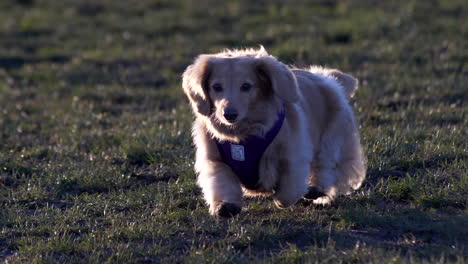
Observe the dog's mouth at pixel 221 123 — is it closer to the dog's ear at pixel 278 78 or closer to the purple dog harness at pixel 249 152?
the purple dog harness at pixel 249 152

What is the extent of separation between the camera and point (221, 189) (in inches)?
202

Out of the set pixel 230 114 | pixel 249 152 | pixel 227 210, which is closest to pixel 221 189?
pixel 227 210

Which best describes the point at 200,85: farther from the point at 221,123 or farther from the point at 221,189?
the point at 221,189

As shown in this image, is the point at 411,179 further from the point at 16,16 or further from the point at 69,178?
the point at 16,16

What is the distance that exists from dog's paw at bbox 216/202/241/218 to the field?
0.08 metres

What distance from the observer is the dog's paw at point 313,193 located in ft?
17.8

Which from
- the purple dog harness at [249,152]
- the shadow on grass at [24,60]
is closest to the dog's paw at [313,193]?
the purple dog harness at [249,152]

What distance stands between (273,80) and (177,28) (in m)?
8.74

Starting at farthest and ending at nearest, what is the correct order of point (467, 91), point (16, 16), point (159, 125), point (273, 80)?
1. point (16, 16)
2. point (467, 91)
3. point (159, 125)
4. point (273, 80)

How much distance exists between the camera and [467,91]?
8.66 meters

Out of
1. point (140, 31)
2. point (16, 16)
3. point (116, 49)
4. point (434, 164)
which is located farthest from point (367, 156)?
point (16, 16)

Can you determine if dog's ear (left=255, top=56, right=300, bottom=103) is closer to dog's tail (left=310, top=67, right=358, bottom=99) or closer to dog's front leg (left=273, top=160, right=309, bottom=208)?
dog's front leg (left=273, top=160, right=309, bottom=208)

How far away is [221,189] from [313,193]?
0.69 meters

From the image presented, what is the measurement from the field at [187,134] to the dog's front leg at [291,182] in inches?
5.6
